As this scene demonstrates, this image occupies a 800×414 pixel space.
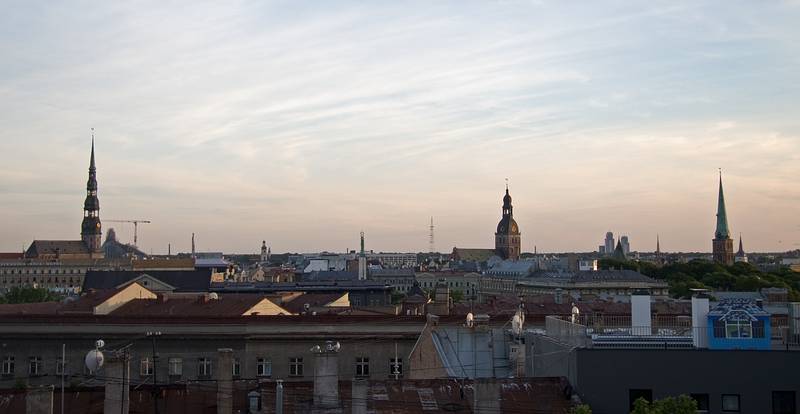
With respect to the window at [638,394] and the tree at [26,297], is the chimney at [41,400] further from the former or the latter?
the tree at [26,297]

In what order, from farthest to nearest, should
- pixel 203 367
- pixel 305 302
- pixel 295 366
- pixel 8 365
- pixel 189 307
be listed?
pixel 305 302 → pixel 189 307 → pixel 8 365 → pixel 203 367 → pixel 295 366

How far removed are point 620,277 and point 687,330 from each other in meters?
161

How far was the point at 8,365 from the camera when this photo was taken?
53.0 metres

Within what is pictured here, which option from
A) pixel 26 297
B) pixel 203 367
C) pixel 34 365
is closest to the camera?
pixel 203 367

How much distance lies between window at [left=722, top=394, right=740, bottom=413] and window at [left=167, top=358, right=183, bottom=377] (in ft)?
105

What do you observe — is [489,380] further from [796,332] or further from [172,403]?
[172,403]

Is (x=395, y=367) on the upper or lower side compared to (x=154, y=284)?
lower

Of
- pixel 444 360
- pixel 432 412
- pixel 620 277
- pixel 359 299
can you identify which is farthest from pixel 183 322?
pixel 620 277

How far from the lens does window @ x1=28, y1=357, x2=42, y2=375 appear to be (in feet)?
173

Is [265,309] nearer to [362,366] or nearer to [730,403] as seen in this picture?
[362,366]

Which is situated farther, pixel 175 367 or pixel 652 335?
pixel 175 367

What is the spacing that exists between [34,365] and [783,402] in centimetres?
3948

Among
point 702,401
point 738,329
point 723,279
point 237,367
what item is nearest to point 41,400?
point 702,401

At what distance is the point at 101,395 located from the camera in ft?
103
